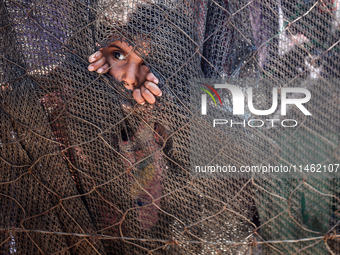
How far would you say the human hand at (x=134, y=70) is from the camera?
2.63 feet

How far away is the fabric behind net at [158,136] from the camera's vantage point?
76 centimetres

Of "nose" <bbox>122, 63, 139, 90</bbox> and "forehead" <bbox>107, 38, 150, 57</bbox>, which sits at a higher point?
"forehead" <bbox>107, 38, 150, 57</bbox>

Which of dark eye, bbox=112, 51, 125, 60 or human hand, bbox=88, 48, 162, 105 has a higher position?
dark eye, bbox=112, 51, 125, 60

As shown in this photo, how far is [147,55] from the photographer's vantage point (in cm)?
81

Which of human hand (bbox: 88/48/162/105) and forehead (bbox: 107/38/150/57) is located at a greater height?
forehead (bbox: 107/38/150/57)

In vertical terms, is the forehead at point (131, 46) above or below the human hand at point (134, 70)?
above

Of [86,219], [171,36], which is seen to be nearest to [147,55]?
[171,36]

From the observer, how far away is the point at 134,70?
0.83 meters

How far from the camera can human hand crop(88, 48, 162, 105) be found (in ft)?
2.63

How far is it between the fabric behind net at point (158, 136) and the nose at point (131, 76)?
3 cm

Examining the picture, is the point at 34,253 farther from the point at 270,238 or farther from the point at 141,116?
the point at 270,238

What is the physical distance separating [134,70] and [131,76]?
0.07ft

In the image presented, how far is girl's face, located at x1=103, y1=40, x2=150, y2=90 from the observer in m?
0.82

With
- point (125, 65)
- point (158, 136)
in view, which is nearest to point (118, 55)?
point (125, 65)
